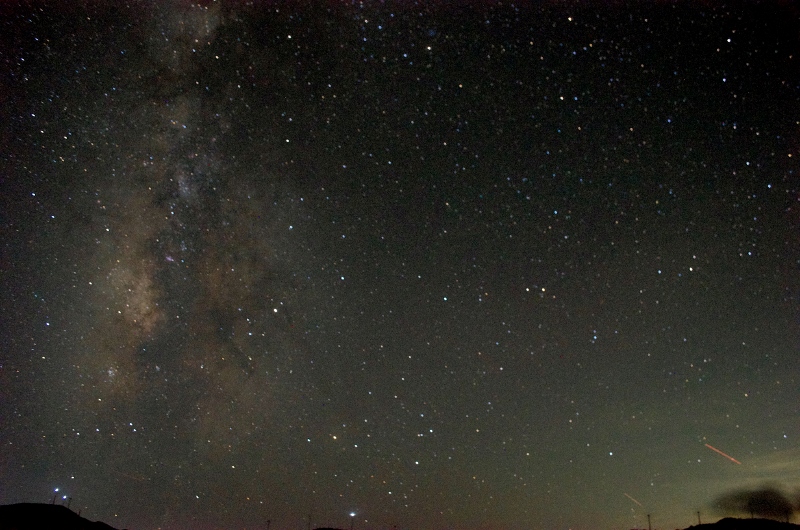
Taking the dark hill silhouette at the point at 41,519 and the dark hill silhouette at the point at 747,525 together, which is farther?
the dark hill silhouette at the point at 747,525

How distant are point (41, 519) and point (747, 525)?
71546 mm

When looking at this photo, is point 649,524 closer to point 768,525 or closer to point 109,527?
point 768,525

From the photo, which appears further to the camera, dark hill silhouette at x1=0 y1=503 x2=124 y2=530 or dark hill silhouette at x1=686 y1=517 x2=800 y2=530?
dark hill silhouette at x1=686 y1=517 x2=800 y2=530

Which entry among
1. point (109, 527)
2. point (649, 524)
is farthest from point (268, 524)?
point (649, 524)

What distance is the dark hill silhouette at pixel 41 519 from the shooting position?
43969mm

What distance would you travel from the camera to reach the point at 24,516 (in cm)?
4578

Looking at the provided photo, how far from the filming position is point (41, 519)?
152 feet

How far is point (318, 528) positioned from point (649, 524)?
151 ft

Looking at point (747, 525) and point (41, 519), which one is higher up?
point (747, 525)

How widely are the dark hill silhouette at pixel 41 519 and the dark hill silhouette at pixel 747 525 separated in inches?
2612

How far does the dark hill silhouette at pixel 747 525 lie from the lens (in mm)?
56375

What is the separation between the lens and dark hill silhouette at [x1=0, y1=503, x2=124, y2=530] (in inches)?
1731

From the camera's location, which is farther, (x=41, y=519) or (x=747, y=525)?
(x=747, y=525)

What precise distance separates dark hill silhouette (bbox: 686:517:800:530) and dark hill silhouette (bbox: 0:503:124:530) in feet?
218
